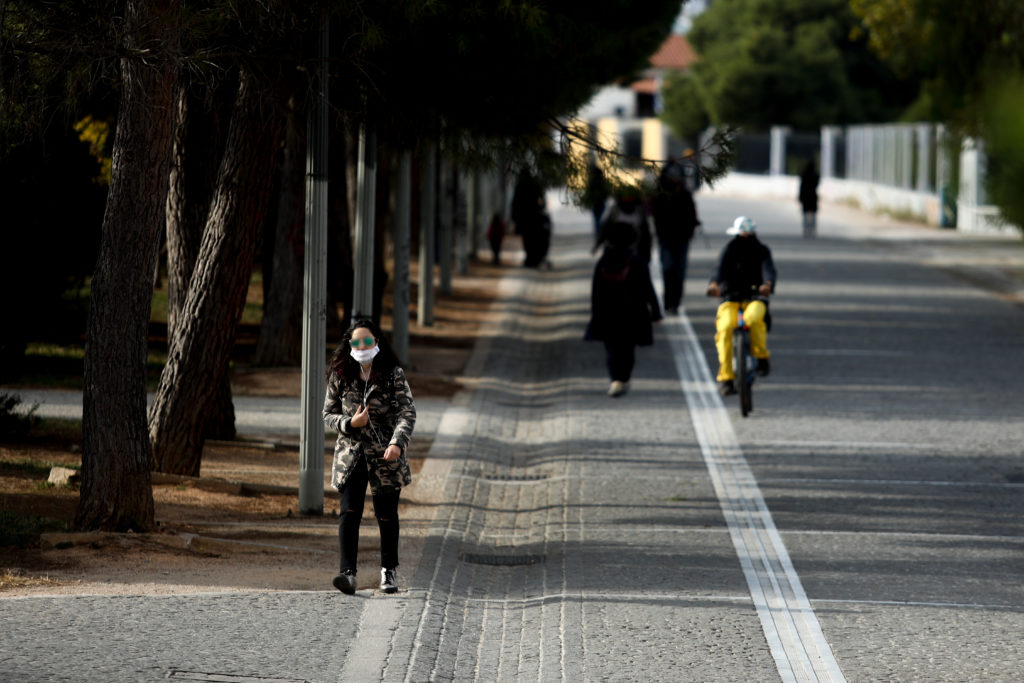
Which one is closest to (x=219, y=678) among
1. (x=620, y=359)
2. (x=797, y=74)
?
(x=620, y=359)

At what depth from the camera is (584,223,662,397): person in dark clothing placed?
Answer: 15.7m

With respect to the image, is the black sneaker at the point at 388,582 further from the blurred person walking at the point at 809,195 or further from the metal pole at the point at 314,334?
the blurred person walking at the point at 809,195

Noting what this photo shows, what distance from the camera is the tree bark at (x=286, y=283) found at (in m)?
18.0

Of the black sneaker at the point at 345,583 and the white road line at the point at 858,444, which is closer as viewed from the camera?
the black sneaker at the point at 345,583

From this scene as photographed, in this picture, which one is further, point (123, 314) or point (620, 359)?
point (620, 359)

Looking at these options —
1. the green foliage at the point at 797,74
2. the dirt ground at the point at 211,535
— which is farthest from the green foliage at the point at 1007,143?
the green foliage at the point at 797,74

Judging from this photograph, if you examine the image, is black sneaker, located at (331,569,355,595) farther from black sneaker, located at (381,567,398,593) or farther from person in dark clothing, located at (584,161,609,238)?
person in dark clothing, located at (584,161,609,238)

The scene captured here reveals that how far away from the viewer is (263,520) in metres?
10.3

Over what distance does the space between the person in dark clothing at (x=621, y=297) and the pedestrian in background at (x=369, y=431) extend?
7.68 metres

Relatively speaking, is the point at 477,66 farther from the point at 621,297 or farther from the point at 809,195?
the point at 809,195

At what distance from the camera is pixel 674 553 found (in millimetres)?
9445

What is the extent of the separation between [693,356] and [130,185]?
11427 mm

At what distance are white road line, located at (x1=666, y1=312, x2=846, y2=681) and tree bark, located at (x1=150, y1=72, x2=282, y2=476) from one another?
373 centimetres

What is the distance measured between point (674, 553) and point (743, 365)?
528 centimetres
